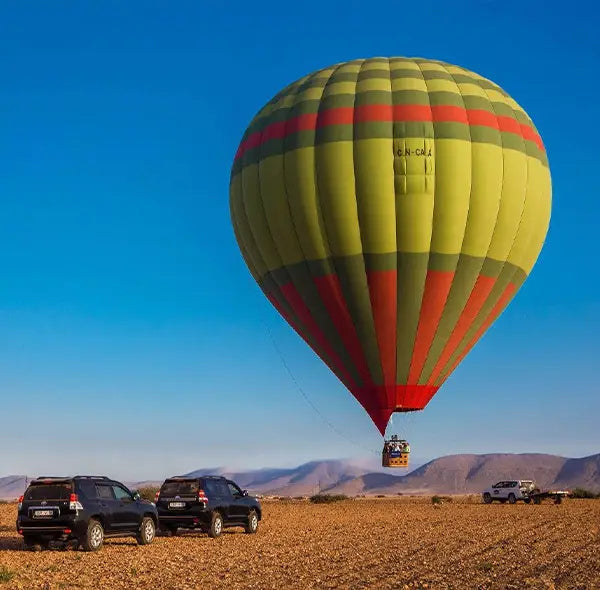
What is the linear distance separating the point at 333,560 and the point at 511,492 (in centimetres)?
3994

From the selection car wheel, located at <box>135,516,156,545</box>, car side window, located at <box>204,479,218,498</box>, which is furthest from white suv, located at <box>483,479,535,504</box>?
car wheel, located at <box>135,516,156,545</box>

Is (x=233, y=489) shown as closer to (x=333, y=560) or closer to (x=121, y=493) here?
(x=121, y=493)

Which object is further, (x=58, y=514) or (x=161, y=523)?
(x=161, y=523)

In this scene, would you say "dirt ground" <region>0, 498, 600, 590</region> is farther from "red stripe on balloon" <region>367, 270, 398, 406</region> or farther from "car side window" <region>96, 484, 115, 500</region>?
"red stripe on balloon" <region>367, 270, 398, 406</region>

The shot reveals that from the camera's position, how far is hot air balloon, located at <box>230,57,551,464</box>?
116ft

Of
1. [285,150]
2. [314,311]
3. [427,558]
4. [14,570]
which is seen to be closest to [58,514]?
[14,570]

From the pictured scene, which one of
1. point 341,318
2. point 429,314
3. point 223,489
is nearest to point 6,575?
point 223,489

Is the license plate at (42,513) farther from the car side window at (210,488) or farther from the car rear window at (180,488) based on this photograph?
the car side window at (210,488)

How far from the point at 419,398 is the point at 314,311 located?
5.32 m

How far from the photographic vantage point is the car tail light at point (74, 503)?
2356 centimetres

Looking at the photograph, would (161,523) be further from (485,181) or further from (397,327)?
(485,181)

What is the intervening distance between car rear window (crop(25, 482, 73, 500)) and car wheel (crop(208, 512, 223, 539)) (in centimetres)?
618

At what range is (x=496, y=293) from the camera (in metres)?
37.5

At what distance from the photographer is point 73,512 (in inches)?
926
